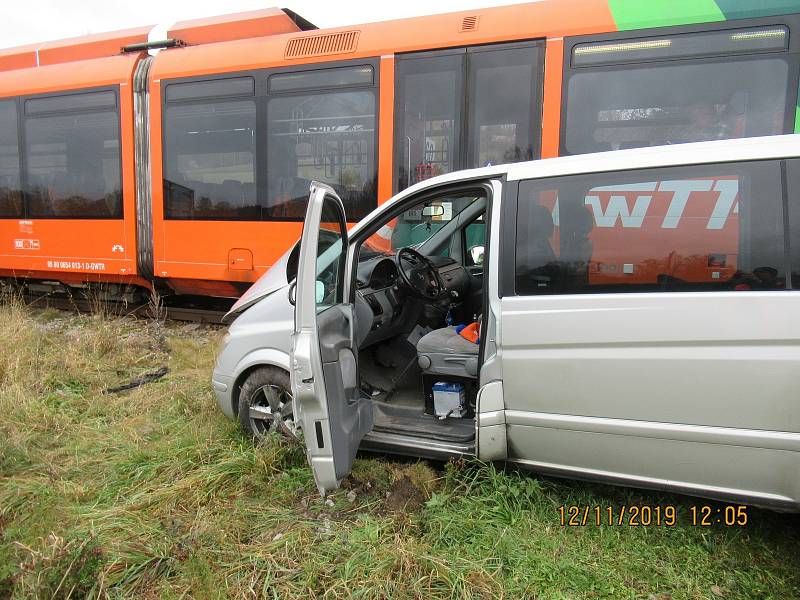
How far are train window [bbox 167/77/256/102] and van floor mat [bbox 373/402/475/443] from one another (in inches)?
179

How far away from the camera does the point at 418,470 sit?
3.00 m

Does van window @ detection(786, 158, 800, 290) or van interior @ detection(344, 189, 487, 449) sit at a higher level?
van window @ detection(786, 158, 800, 290)

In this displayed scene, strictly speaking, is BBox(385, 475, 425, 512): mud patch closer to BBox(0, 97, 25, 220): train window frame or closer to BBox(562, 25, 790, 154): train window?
BBox(562, 25, 790, 154): train window

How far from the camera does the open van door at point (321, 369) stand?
2.51m

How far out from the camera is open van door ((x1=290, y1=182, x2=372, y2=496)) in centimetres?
251

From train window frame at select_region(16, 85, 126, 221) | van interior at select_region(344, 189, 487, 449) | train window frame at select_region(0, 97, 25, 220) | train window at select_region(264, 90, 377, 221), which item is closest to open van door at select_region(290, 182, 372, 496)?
van interior at select_region(344, 189, 487, 449)

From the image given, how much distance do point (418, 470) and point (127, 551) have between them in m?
1.43

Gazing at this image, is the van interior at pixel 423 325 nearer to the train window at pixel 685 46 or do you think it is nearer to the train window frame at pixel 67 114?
the train window at pixel 685 46

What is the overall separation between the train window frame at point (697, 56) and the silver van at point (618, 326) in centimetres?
288

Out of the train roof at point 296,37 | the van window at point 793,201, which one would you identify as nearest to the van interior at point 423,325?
the van window at point 793,201

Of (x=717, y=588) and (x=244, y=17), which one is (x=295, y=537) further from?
(x=244, y=17)

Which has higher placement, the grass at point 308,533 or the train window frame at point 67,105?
Result: the train window frame at point 67,105

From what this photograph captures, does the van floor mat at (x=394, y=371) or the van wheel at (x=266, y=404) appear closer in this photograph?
the van wheel at (x=266, y=404)

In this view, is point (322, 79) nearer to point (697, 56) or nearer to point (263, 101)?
point (263, 101)
